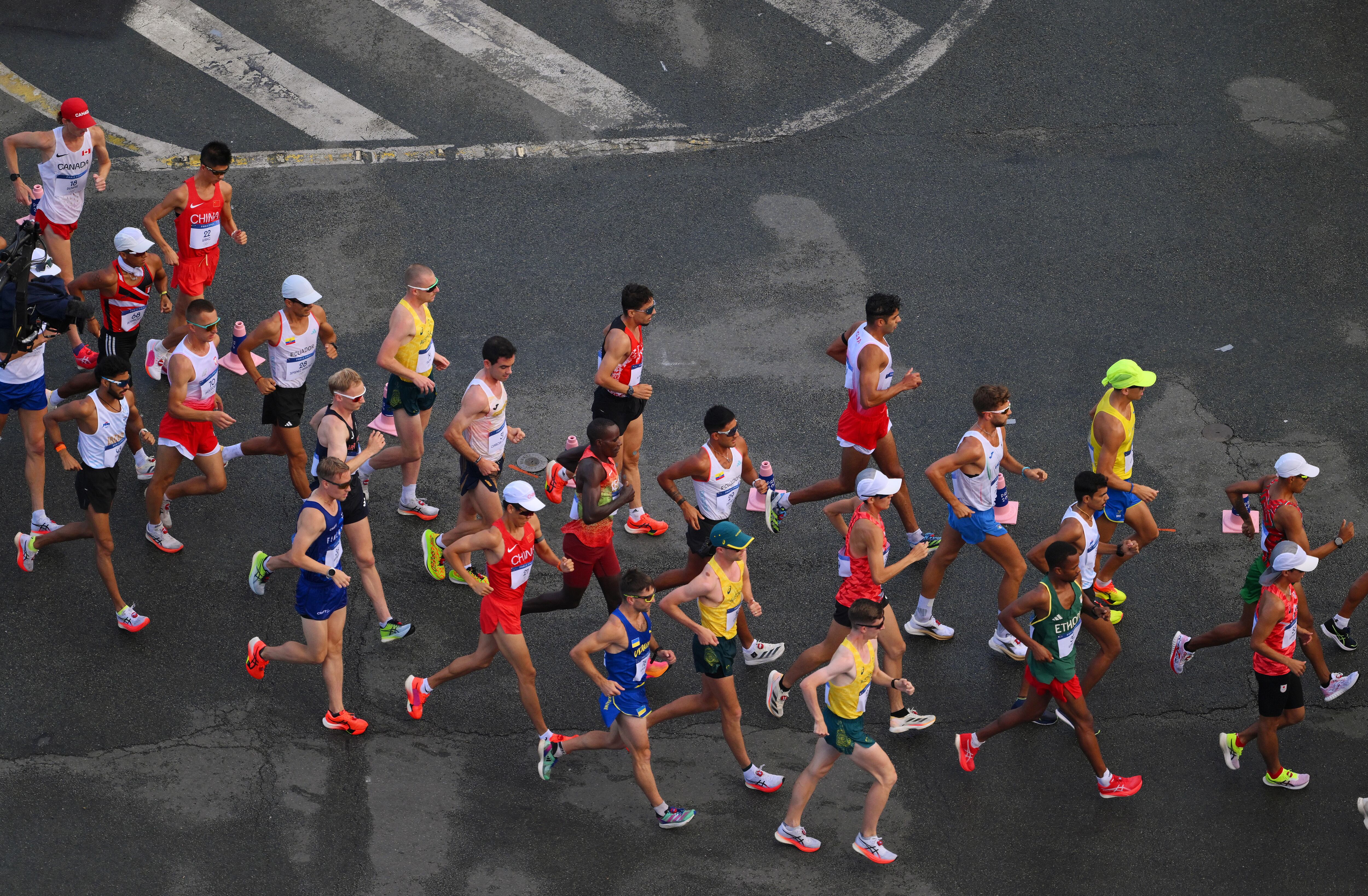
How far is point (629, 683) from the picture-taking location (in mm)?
7980

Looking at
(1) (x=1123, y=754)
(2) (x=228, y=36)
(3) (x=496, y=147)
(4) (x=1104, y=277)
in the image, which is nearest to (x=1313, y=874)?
(1) (x=1123, y=754)

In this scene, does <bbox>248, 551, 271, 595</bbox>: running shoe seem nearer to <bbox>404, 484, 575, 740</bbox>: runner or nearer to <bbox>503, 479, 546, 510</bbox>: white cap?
<bbox>404, 484, 575, 740</bbox>: runner

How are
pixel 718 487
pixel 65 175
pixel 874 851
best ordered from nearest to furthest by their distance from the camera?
pixel 874 851 < pixel 718 487 < pixel 65 175

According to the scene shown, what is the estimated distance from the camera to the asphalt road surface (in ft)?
27.1

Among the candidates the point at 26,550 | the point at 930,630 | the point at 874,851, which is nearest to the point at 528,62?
the point at 26,550

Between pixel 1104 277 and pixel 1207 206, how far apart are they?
1.77m

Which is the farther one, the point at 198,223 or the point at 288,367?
the point at 198,223

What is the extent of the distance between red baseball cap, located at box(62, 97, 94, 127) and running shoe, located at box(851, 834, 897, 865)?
9208mm

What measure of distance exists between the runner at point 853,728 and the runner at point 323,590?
305 cm

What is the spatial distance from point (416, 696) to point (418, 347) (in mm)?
2751

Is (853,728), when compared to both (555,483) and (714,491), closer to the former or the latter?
(714,491)

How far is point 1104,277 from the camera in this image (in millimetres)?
13023

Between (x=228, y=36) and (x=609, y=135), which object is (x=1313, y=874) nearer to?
(x=609, y=135)

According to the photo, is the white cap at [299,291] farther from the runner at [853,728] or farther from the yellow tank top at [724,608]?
the runner at [853,728]
